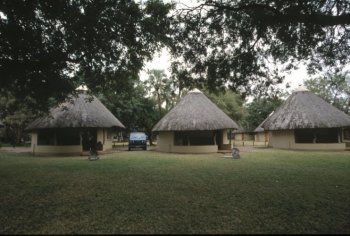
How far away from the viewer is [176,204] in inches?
261

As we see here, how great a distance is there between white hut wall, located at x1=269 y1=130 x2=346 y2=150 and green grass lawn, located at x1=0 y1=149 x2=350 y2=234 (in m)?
15.7

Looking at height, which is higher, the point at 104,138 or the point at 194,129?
the point at 194,129

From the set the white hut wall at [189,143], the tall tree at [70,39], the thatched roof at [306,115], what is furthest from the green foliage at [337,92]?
the tall tree at [70,39]

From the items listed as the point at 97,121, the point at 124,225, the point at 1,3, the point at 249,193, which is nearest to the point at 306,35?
the point at 249,193

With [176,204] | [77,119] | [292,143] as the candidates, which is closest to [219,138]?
[292,143]

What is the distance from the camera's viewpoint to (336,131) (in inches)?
987

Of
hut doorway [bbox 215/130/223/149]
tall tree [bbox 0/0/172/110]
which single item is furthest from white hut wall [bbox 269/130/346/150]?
tall tree [bbox 0/0/172/110]

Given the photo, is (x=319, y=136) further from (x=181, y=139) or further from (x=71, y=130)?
(x=71, y=130)

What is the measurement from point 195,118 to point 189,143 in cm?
227

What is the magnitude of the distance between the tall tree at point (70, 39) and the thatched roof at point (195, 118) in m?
11.4

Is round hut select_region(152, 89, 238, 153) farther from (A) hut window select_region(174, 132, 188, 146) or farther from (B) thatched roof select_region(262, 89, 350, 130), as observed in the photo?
(B) thatched roof select_region(262, 89, 350, 130)

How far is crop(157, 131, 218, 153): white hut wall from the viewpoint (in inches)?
918

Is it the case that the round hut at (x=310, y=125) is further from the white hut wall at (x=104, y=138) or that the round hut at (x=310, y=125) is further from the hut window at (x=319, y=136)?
the white hut wall at (x=104, y=138)

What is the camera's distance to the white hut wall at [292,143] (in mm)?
24547
